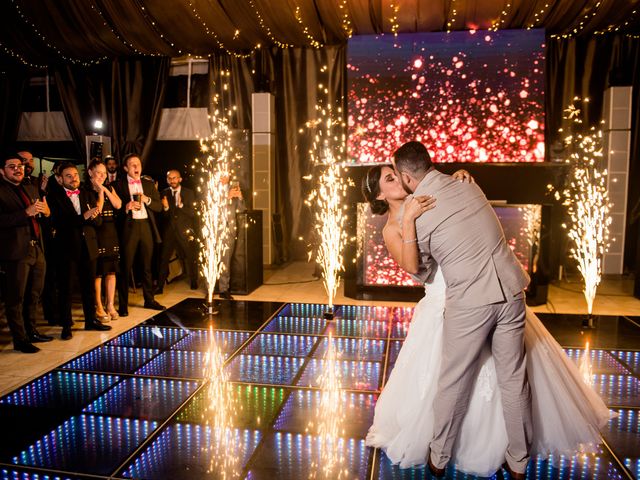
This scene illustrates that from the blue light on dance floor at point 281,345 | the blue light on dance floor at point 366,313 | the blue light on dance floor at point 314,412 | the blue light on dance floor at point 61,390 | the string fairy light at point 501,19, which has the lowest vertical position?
the blue light on dance floor at point 314,412

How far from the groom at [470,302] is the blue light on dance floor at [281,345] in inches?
77.4

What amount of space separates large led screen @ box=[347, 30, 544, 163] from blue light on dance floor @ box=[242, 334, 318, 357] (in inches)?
173

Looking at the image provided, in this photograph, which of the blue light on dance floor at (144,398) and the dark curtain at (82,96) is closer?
the blue light on dance floor at (144,398)

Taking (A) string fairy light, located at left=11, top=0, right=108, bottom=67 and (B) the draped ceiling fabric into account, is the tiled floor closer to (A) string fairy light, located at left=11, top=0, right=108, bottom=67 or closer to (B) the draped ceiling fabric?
(B) the draped ceiling fabric

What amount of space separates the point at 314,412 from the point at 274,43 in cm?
660

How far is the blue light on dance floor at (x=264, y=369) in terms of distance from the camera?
11.8 ft

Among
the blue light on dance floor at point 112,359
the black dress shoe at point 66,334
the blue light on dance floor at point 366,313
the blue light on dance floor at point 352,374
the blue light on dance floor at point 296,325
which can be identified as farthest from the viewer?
the blue light on dance floor at point 366,313

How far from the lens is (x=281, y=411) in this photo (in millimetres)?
3113

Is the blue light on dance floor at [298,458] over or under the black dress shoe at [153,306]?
under

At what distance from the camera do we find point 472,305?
217 centimetres

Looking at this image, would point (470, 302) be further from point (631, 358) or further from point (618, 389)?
point (631, 358)

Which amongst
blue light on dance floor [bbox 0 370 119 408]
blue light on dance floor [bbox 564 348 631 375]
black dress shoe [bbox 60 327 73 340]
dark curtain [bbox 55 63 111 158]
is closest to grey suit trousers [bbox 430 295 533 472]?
blue light on dance floor [bbox 564 348 631 375]

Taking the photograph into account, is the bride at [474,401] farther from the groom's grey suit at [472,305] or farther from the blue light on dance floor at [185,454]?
the blue light on dance floor at [185,454]

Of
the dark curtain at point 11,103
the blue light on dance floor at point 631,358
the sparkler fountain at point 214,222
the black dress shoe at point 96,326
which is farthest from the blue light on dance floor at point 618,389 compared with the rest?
the dark curtain at point 11,103
